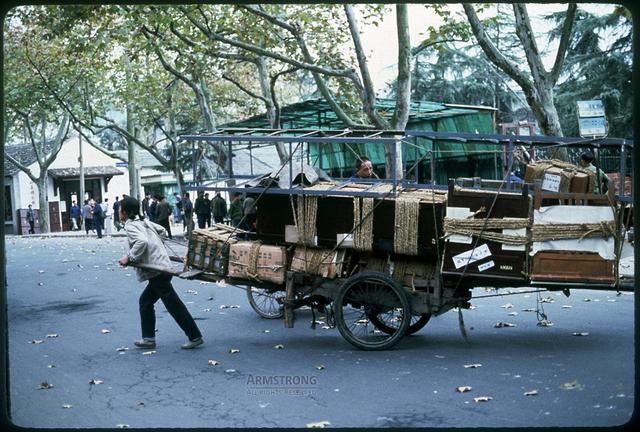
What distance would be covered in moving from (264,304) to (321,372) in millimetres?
3631

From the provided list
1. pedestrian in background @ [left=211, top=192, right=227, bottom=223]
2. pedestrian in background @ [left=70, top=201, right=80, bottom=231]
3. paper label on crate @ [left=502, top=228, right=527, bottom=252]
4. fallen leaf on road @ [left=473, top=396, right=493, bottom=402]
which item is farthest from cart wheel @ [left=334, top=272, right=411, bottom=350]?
pedestrian in background @ [left=70, top=201, right=80, bottom=231]

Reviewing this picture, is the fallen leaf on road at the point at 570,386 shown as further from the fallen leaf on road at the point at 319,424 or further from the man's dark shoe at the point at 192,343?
the man's dark shoe at the point at 192,343

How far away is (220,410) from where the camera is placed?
7.05 m

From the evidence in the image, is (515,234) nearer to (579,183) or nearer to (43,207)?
(579,183)

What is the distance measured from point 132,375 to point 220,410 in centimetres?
169

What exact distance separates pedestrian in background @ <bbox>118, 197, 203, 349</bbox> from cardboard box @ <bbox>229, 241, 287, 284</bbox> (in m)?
0.77

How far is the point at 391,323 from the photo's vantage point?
32.6 feet

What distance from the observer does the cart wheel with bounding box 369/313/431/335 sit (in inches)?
377

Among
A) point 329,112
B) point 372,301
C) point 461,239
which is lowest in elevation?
point 372,301

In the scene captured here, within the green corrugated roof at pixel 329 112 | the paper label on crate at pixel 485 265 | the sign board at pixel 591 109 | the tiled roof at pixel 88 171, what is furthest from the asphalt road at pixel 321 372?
the tiled roof at pixel 88 171

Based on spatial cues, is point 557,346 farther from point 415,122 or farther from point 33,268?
point 415,122

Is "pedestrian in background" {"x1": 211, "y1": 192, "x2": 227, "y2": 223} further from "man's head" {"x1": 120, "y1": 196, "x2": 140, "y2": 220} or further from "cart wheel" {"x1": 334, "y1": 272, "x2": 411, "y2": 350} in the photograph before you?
"cart wheel" {"x1": 334, "y1": 272, "x2": 411, "y2": 350}

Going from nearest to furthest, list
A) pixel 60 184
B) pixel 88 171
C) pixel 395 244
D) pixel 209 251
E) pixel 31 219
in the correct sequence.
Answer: pixel 395 244, pixel 209 251, pixel 31 219, pixel 60 184, pixel 88 171

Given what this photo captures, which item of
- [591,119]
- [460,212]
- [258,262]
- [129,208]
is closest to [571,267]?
[460,212]
